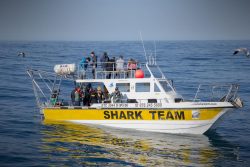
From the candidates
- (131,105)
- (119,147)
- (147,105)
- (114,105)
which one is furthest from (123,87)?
(119,147)

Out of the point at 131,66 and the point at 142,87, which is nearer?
the point at 142,87

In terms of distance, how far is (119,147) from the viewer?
78.2 feet

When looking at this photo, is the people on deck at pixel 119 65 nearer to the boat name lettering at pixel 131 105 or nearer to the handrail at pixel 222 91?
the boat name lettering at pixel 131 105

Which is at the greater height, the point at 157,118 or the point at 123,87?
the point at 123,87

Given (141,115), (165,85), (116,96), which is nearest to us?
(141,115)

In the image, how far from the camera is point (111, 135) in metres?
26.0

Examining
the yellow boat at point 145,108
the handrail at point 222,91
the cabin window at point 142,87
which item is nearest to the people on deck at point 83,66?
the yellow boat at point 145,108

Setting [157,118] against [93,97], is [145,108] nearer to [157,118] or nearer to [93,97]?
[157,118]

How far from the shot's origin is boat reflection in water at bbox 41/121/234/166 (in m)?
21.7

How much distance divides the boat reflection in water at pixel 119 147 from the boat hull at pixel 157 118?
396 millimetres

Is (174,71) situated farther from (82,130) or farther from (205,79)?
(82,130)

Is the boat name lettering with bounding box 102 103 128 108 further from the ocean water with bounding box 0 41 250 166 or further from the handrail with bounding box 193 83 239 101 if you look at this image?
the handrail with bounding box 193 83 239 101

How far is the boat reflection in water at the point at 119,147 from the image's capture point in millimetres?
21688

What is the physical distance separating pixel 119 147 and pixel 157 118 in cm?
345
